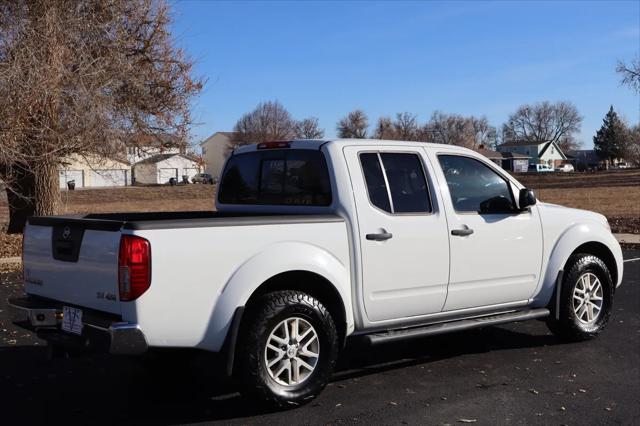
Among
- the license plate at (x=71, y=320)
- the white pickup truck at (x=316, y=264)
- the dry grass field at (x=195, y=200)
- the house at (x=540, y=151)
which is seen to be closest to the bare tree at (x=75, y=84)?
the dry grass field at (x=195, y=200)

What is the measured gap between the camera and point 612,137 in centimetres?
11400

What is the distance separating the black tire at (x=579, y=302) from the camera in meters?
6.73

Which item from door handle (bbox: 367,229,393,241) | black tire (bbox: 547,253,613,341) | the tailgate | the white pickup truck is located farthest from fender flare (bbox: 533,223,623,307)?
the tailgate

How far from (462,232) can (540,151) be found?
442ft

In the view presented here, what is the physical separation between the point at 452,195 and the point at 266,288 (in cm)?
192

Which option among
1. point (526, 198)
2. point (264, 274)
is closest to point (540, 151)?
point (526, 198)

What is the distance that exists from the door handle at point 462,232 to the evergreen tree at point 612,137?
117 meters

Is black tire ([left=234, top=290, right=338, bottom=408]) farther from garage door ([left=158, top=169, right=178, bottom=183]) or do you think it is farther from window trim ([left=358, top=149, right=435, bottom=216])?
garage door ([left=158, top=169, right=178, bottom=183])

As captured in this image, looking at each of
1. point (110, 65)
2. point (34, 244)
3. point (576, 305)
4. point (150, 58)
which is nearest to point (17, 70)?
point (110, 65)

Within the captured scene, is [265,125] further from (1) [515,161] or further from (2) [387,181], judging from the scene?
(2) [387,181]

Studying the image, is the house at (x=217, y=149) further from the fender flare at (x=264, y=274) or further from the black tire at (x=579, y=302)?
the fender flare at (x=264, y=274)

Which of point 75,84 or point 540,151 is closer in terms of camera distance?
point 75,84

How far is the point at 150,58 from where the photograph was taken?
19.0 metres

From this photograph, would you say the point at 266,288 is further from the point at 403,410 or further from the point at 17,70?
the point at 17,70
